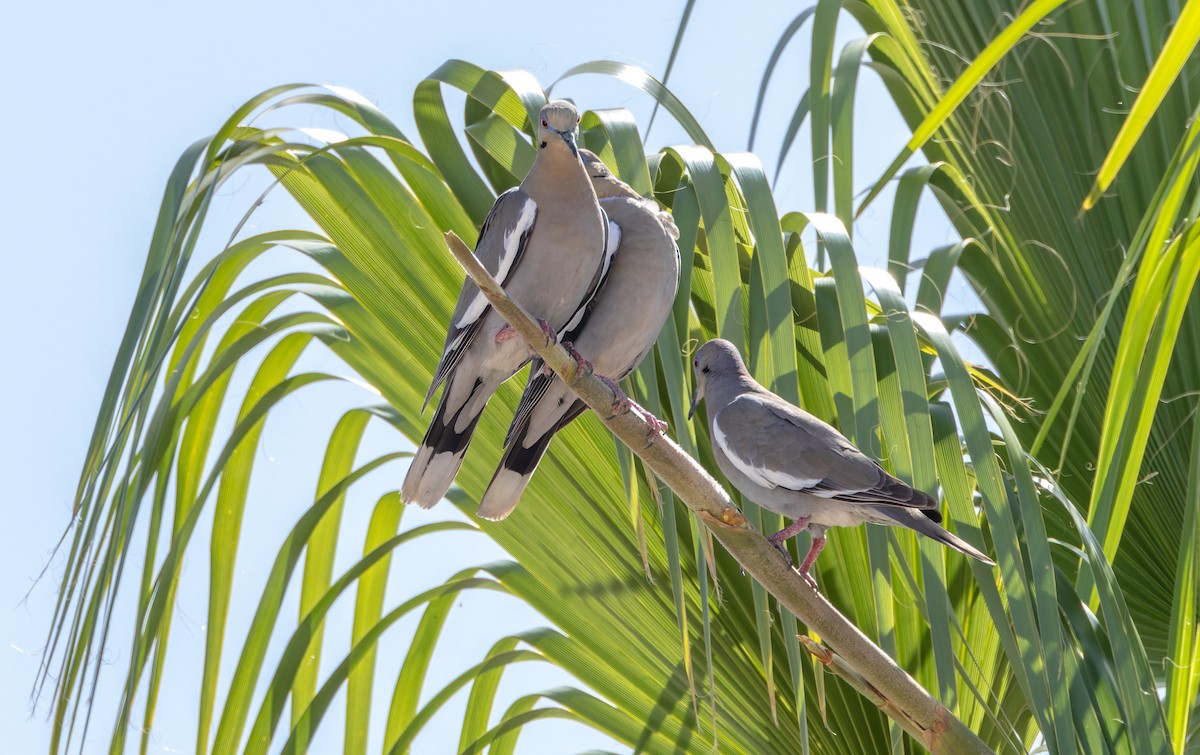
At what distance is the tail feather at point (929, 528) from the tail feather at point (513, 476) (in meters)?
0.47

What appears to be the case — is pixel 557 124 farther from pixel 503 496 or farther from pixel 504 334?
pixel 503 496

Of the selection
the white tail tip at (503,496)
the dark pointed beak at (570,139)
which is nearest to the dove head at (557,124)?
the dark pointed beak at (570,139)

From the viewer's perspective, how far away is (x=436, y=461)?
1.68 meters

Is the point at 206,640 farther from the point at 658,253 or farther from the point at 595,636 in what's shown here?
the point at 658,253

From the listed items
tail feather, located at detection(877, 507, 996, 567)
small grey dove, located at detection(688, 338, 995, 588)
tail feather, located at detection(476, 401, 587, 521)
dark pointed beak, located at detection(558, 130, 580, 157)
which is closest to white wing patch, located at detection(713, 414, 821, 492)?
small grey dove, located at detection(688, 338, 995, 588)

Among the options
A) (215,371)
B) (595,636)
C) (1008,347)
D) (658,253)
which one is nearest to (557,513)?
(595,636)

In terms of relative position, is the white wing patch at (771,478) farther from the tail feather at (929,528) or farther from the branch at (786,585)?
the branch at (786,585)

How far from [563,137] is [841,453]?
592 millimetres

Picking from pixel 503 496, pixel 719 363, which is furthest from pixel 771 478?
pixel 503 496

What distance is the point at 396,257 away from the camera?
5.74 feet

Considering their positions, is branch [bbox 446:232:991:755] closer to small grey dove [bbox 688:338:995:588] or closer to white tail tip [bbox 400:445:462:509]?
small grey dove [bbox 688:338:995:588]

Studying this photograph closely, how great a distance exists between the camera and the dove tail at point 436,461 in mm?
1676

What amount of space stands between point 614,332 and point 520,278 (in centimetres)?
17

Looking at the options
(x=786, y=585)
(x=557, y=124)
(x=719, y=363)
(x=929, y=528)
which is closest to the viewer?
(x=786, y=585)
